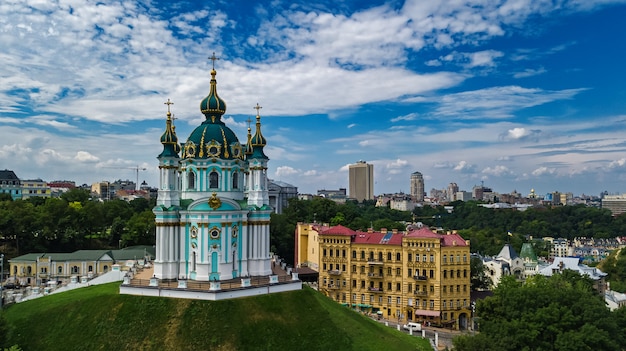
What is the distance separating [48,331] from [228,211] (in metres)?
13.9

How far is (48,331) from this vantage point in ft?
111

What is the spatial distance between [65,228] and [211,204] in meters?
39.4

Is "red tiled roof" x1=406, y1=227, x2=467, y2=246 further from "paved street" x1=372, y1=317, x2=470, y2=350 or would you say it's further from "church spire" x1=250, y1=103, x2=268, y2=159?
"church spire" x1=250, y1=103, x2=268, y2=159

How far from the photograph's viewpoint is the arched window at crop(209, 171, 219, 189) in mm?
40281

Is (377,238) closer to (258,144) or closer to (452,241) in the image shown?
(452,241)

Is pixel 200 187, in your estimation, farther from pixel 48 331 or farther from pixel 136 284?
pixel 48 331

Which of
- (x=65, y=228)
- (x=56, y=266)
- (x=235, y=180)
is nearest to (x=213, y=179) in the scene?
(x=235, y=180)

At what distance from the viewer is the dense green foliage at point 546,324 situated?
32.6 metres

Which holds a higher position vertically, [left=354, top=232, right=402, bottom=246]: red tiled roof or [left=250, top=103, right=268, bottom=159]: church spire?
[left=250, top=103, right=268, bottom=159]: church spire

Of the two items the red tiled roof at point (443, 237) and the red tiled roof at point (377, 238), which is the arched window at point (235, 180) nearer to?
the red tiled roof at point (377, 238)

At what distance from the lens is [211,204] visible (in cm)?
3816

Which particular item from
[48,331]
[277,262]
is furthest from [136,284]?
[277,262]

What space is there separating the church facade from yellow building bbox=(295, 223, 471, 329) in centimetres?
1595

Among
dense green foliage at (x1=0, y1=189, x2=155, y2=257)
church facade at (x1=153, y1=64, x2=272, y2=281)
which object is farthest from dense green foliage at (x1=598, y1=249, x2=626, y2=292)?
dense green foliage at (x1=0, y1=189, x2=155, y2=257)
